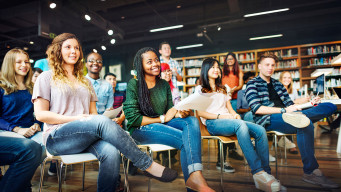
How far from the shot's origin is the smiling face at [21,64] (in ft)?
6.14

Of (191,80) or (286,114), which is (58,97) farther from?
(191,80)

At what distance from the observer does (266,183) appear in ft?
5.36

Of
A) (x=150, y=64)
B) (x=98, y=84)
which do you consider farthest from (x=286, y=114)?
(x=98, y=84)

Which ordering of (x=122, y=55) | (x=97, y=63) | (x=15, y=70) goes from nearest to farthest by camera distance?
(x=15, y=70), (x=97, y=63), (x=122, y=55)

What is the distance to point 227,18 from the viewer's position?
771cm

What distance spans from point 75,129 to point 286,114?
5.35ft

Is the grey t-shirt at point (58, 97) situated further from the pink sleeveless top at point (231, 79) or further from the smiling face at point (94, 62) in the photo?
the pink sleeveless top at point (231, 79)

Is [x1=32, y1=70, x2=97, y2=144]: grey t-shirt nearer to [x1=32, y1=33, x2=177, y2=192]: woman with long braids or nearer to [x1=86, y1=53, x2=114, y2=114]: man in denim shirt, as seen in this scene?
[x1=32, y1=33, x2=177, y2=192]: woman with long braids

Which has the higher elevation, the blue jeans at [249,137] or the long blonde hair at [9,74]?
the long blonde hair at [9,74]

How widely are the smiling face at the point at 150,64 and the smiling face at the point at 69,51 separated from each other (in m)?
0.53

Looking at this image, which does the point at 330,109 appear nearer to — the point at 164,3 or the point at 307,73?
the point at 307,73

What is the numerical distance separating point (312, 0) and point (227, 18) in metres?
2.58

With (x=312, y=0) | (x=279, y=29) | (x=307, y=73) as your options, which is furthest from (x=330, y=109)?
(x=279, y=29)

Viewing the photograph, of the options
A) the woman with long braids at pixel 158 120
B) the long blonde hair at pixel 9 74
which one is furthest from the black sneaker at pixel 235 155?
the long blonde hair at pixel 9 74
